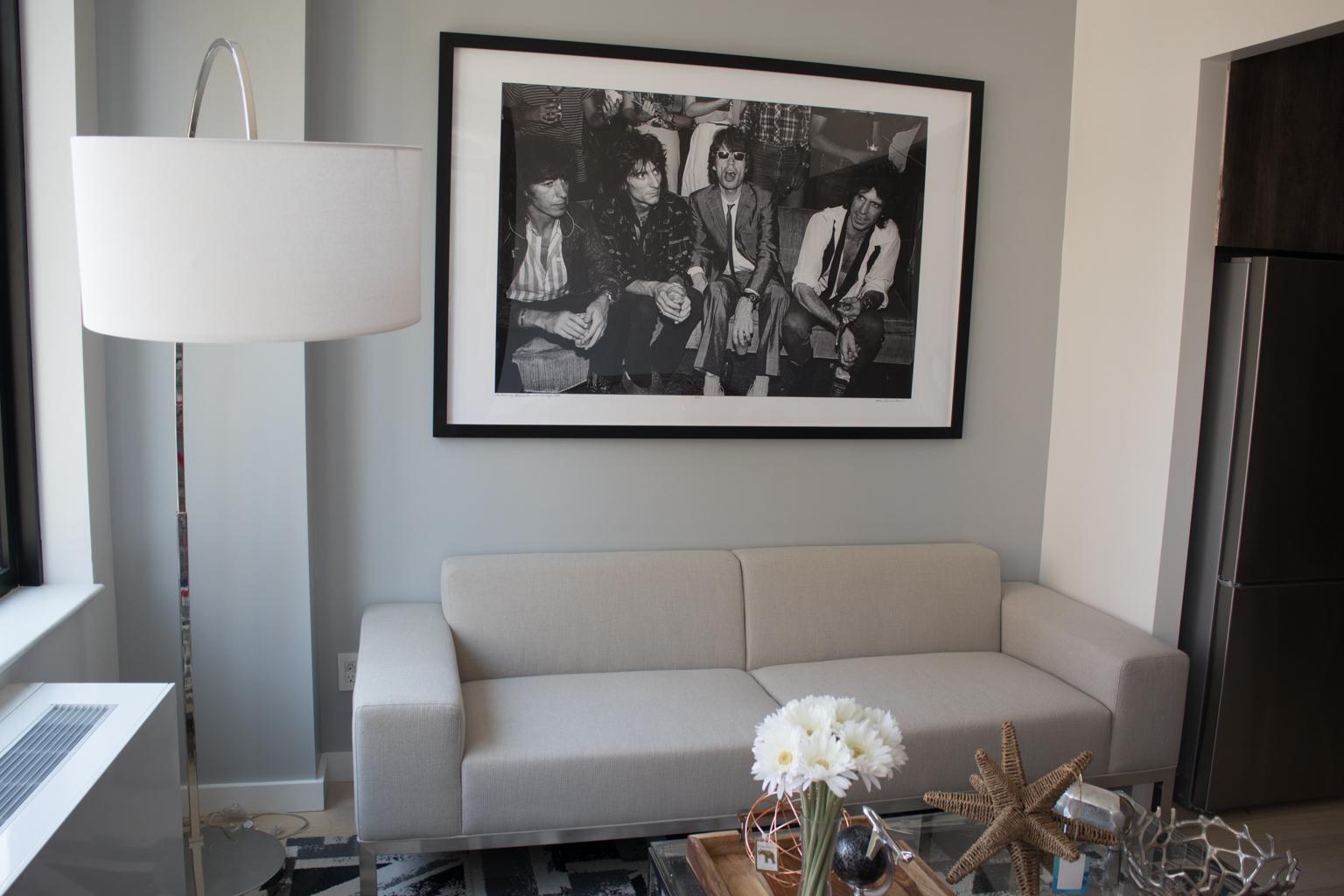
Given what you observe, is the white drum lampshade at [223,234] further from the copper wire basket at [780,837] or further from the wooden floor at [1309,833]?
the wooden floor at [1309,833]

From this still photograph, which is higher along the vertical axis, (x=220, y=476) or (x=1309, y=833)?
(x=220, y=476)

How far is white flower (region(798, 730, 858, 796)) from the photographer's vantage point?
64.9 inches

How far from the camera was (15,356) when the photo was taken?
2514mm

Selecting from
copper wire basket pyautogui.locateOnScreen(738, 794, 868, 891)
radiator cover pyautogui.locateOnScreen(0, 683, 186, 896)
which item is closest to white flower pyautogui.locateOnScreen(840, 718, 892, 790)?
copper wire basket pyautogui.locateOnScreen(738, 794, 868, 891)

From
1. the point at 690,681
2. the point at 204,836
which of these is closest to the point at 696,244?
the point at 690,681

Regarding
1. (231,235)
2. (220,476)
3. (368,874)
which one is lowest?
(368,874)

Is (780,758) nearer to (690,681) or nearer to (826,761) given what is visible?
(826,761)

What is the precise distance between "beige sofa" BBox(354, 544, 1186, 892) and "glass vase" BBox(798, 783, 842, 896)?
2.50 ft

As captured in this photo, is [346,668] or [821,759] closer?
[821,759]

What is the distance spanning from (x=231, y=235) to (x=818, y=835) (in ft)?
4.25

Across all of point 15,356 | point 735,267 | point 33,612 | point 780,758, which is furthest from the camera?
point 735,267

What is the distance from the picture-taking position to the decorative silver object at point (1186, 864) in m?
1.88

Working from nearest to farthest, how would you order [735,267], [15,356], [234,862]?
[15,356]
[234,862]
[735,267]

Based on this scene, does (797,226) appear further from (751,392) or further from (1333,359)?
(1333,359)
